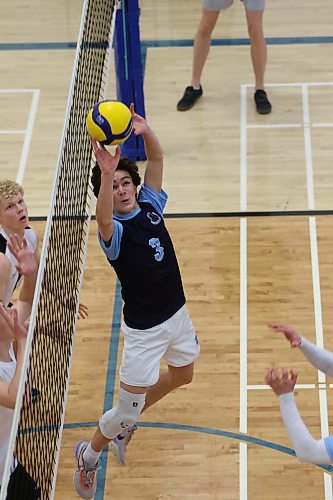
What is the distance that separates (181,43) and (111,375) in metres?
6.65

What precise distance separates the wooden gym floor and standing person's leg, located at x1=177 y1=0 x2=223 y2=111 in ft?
0.48

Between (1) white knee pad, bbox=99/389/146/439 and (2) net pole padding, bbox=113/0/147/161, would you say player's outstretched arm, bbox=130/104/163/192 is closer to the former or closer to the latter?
(1) white knee pad, bbox=99/389/146/439

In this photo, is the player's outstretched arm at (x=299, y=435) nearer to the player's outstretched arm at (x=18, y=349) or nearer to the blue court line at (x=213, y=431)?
the player's outstretched arm at (x=18, y=349)

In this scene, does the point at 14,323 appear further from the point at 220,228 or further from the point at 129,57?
the point at 129,57

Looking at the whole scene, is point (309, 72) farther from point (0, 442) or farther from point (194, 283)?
point (0, 442)

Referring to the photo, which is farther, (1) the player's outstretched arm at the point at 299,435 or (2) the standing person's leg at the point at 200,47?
(2) the standing person's leg at the point at 200,47

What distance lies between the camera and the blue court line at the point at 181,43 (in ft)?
46.6

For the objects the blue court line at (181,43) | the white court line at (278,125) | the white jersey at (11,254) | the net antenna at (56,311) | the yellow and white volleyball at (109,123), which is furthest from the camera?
the blue court line at (181,43)

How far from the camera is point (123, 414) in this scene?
736 centimetres

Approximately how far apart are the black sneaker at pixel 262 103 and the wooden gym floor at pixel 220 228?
0.15 m

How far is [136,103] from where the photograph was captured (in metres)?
11.5

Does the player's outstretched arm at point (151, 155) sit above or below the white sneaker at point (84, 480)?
above

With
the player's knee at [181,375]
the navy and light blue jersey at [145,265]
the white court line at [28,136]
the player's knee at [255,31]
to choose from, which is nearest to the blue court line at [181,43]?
the white court line at [28,136]

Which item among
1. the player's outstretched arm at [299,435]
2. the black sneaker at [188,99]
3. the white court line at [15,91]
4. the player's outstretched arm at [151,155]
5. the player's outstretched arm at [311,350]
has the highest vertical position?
the white court line at [15,91]
